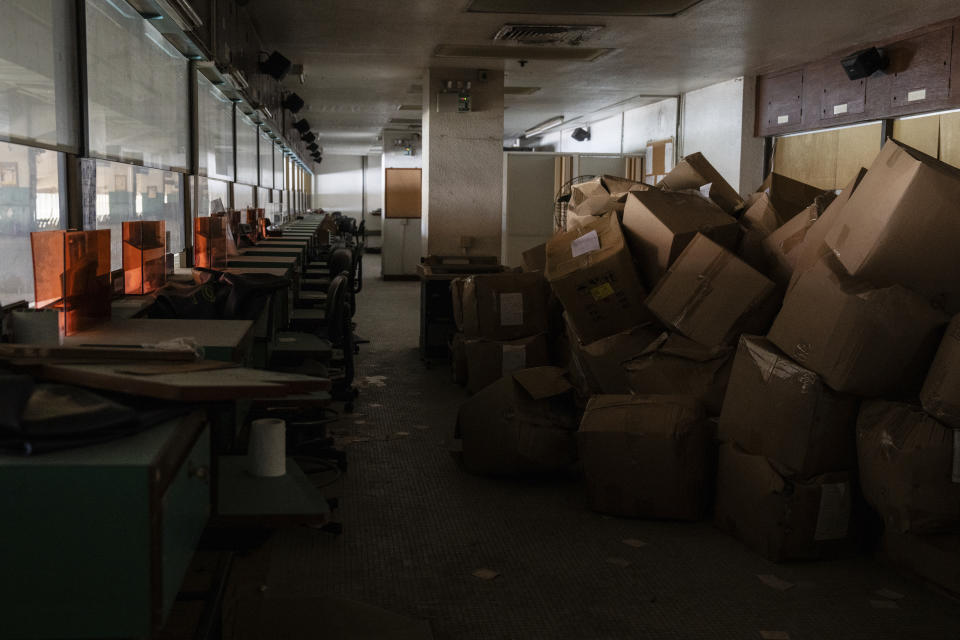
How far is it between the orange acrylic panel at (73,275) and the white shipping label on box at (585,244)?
230 centimetres

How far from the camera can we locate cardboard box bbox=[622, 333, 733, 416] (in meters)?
3.34

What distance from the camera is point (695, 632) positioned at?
93.7 inches

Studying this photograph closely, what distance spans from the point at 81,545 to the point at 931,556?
2.51 meters

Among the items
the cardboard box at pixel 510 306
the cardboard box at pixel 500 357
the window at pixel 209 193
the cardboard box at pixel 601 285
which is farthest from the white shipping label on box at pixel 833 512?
the window at pixel 209 193

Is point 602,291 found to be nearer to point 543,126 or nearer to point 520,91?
point 520,91

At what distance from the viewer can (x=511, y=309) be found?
5.04 meters

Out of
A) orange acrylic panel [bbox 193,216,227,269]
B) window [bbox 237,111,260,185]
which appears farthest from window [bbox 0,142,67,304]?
window [bbox 237,111,260,185]

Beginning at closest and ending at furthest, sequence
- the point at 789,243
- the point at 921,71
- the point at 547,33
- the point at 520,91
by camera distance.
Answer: the point at 789,243 < the point at 921,71 < the point at 547,33 < the point at 520,91

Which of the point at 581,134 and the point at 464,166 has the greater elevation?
the point at 581,134

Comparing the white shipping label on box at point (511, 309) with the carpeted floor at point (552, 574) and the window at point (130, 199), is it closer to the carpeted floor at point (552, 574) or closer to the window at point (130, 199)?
the carpeted floor at point (552, 574)

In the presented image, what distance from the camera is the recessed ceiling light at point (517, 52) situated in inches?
290

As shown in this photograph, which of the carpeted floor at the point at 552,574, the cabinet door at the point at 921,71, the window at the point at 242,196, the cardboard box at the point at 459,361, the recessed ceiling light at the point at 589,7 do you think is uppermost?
the recessed ceiling light at the point at 589,7

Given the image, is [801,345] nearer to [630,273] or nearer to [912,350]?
[912,350]

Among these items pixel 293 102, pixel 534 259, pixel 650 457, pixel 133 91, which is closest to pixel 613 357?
pixel 650 457
